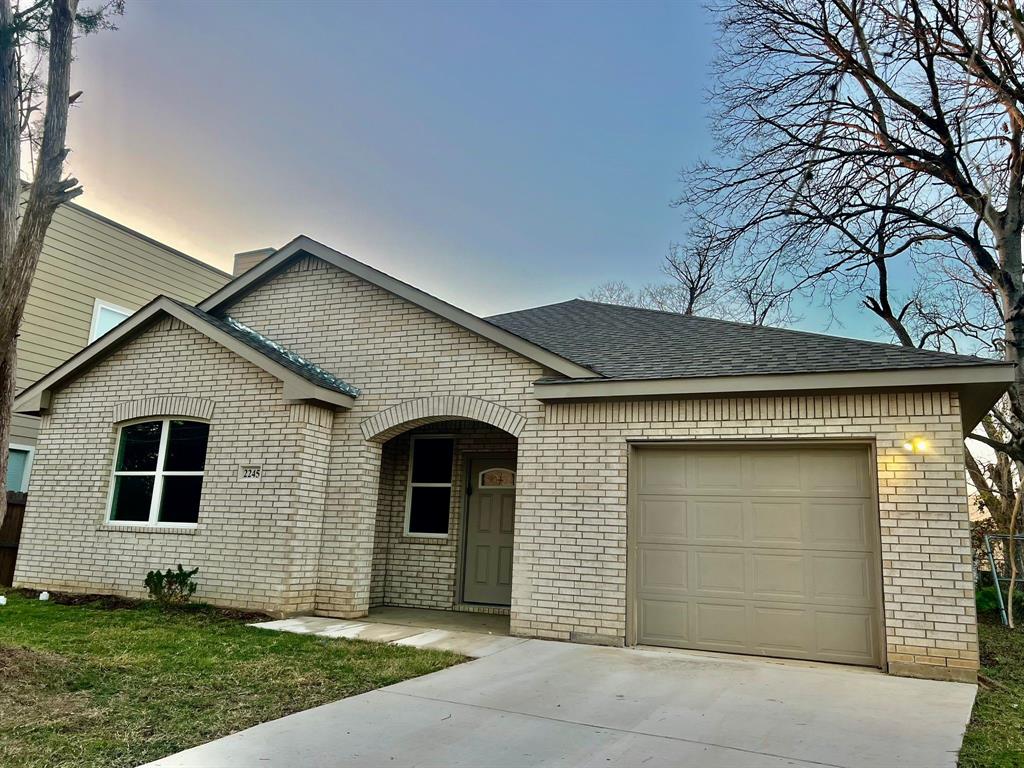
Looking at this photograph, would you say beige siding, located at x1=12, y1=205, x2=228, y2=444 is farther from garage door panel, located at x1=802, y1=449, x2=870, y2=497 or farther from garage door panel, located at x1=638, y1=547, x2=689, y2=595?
garage door panel, located at x1=802, y1=449, x2=870, y2=497

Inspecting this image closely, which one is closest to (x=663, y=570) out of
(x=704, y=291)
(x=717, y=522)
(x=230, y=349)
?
(x=717, y=522)

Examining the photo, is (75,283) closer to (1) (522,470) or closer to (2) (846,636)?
(1) (522,470)

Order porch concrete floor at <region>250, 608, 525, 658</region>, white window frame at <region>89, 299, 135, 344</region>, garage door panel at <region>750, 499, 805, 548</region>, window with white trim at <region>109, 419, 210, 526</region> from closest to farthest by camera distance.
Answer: garage door panel at <region>750, 499, 805, 548</region> < porch concrete floor at <region>250, 608, 525, 658</region> < window with white trim at <region>109, 419, 210, 526</region> < white window frame at <region>89, 299, 135, 344</region>

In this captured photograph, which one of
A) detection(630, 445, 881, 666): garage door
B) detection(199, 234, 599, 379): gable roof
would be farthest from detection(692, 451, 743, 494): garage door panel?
detection(199, 234, 599, 379): gable roof

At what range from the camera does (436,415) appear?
9.44 meters

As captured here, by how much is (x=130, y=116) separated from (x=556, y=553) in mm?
10309

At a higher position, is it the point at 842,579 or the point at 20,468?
the point at 20,468

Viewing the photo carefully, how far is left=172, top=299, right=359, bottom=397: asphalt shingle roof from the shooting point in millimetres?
9617

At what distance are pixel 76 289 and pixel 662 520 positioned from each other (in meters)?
12.9

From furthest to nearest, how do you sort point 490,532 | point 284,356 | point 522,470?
1. point 490,532
2. point 284,356
3. point 522,470

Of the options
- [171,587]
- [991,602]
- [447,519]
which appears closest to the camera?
[171,587]

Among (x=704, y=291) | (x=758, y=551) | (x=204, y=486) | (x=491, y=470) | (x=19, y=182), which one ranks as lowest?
(x=758, y=551)

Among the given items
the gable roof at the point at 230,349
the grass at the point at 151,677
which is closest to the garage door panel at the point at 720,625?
the grass at the point at 151,677

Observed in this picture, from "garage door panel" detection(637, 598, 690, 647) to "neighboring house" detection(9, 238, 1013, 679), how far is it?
0.08 ft
